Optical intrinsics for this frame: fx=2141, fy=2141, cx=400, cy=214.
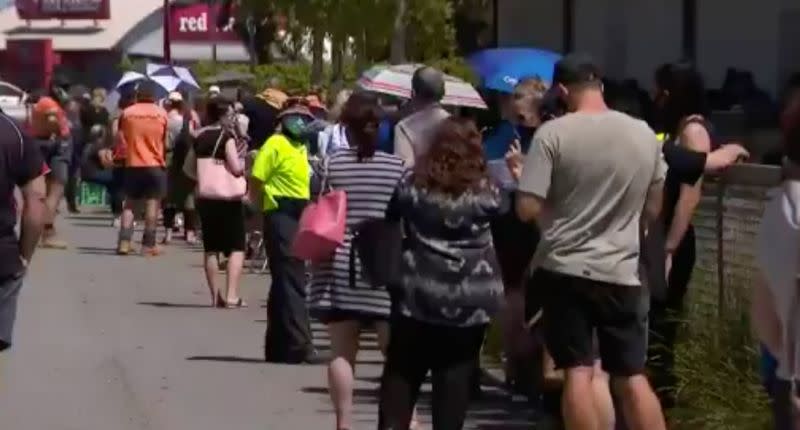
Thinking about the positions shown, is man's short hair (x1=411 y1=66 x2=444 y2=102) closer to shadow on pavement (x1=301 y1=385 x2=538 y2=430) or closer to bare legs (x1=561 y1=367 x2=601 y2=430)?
shadow on pavement (x1=301 y1=385 x2=538 y2=430)

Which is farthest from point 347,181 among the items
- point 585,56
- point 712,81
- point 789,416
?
point 712,81

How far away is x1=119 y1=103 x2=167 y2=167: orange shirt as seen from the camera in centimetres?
2375

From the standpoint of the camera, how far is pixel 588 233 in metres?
9.03

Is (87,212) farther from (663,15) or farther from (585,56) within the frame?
(585,56)

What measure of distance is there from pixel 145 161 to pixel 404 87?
8.67 metres

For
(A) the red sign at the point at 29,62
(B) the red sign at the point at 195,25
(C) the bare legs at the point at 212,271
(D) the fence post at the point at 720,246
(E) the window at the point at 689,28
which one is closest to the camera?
(D) the fence post at the point at 720,246

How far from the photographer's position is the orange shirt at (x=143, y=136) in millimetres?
23750

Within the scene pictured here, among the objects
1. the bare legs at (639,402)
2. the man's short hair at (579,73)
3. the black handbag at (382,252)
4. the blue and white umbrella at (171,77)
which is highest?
the man's short hair at (579,73)

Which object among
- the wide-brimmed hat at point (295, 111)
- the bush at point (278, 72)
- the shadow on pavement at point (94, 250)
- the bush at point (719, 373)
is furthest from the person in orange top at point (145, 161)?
the bush at point (719, 373)

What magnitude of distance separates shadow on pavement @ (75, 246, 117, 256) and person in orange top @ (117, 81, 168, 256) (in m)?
0.64

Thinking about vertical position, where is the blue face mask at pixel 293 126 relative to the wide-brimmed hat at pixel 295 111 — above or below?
below

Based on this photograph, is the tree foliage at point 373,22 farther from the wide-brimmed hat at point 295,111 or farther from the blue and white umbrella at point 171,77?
the wide-brimmed hat at point 295,111

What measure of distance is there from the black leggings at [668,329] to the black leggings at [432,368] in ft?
5.42

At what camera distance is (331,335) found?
1036 cm
